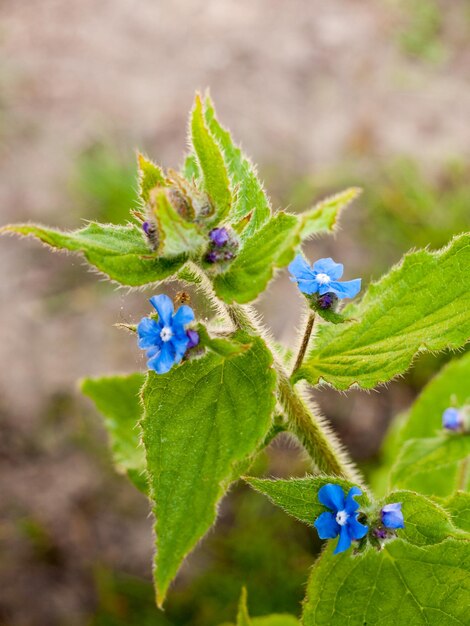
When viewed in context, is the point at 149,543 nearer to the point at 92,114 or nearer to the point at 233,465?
the point at 233,465

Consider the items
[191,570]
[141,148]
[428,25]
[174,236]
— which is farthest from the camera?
[428,25]

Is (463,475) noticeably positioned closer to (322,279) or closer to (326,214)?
(322,279)

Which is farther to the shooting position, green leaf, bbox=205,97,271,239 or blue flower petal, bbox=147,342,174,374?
green leaf, bbox=205,97,271,239

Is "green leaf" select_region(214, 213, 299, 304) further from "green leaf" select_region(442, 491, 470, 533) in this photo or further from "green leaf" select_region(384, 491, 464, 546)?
"green leaf" select_region(442, 491, 470, 533)

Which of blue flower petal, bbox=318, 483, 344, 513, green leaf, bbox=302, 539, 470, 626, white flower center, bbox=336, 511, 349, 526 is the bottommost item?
green leaf, bbox=302, 539, 470, 626

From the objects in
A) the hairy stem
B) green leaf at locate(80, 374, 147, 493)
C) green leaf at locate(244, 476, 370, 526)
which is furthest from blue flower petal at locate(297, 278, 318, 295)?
green leaf at locate(80, 374, 147, 493)

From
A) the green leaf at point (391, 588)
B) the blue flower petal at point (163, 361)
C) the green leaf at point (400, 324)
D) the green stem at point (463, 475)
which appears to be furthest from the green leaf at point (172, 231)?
the green stem at point (463, 475)

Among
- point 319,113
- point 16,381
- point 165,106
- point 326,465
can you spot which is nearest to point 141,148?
point 165,106
